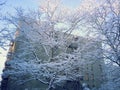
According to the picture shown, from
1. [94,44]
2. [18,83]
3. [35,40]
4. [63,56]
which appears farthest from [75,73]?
[18,83]

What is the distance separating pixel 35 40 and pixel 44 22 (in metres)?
1.62

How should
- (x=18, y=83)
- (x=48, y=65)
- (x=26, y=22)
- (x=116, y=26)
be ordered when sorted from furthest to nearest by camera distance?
(x=18, y=83) → (x=26, y=22) → (x=48, y=65) → (x=116, y=26)

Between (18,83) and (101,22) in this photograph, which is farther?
(18,83)

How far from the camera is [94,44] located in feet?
49.1

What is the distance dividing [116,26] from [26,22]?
6986 mm

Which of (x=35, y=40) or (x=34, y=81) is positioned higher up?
(x=35, y=40)

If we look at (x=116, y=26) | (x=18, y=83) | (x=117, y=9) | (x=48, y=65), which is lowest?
(x=18, y=83)

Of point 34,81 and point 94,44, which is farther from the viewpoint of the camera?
point 34,81

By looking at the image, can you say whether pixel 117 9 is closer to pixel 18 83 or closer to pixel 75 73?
pixel 75 73

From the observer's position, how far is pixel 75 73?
16.2 meters

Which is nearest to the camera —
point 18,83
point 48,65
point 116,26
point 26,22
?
point 116,26

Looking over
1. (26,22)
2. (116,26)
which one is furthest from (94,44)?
(26,22)

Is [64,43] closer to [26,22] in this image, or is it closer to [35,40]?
[35,40]

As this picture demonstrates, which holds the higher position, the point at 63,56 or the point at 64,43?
the point at 64,43
